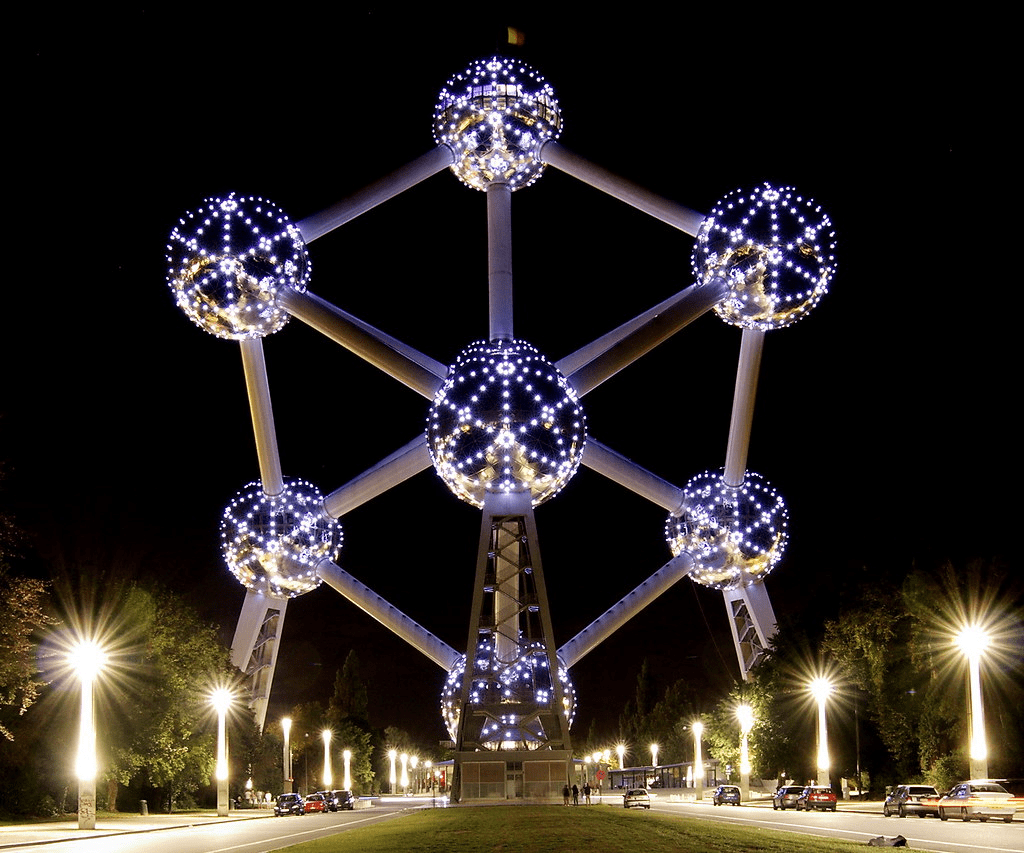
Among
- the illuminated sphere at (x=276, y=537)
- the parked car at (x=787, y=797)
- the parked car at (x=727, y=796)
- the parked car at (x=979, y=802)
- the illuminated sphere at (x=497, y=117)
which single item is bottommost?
the parked car at (x=727, y=796)

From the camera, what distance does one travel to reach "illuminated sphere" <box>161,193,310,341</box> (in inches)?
1998

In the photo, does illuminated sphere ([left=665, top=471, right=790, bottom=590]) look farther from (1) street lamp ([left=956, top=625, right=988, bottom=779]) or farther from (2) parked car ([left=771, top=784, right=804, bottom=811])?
(1) street lamp ([left=956, top=625, right=988, bottom=779])

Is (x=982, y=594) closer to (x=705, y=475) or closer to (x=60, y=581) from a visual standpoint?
(x=705, y=475)

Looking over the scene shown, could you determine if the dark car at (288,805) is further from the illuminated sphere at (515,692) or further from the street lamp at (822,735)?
the street lamp at (822,735)

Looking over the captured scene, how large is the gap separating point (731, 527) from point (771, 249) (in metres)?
14.1

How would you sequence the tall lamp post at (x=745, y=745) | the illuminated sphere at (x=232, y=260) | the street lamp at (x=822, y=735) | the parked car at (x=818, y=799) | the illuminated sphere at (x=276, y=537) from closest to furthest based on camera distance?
the parked car at (x=818, y=799) → the illuminated sphere at (x=232, y=260) → the street lamp at (x=822, y=735) → the illuminated sphere at (x=276, y=537) → the tall lamp post at (x=745, y=745)

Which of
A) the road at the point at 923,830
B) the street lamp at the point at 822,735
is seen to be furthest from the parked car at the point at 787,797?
the road at the point at 923,830

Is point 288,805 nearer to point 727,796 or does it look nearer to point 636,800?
point 636,800

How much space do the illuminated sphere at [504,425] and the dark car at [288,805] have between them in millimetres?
14939

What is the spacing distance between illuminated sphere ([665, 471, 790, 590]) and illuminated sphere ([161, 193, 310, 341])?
22.2 m

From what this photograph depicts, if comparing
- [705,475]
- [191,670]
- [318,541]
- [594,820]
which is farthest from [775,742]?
[594,820]

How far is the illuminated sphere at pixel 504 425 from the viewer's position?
47.5 metres

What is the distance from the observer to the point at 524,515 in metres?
54.4

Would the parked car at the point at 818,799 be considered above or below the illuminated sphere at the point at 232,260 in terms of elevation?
below
